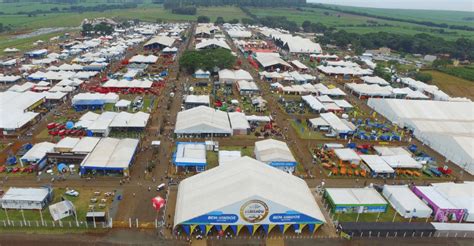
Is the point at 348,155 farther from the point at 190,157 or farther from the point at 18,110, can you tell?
the point at 18,110

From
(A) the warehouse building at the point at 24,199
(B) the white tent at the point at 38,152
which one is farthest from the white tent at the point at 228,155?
(B) the white tent at the point at 38,152

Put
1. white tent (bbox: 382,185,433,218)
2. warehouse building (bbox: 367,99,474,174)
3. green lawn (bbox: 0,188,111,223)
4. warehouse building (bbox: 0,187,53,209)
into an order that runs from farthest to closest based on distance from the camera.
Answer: warehouse building (bbox: 367,99,474,174) < white tent (bbox: 382,185,433,218) < warehouse building (bbox: 0,187,53,209) < green lawn (bbox: 0,188,111,223)

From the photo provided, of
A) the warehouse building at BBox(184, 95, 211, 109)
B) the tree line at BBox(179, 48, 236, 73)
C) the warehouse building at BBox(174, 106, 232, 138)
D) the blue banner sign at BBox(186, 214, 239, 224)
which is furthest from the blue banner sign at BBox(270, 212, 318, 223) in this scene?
the tree line at BBox(179, 48, 236, 73)

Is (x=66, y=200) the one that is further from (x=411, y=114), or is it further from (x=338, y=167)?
(x=411, y=114)

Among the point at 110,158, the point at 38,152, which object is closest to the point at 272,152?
the point at 110,158

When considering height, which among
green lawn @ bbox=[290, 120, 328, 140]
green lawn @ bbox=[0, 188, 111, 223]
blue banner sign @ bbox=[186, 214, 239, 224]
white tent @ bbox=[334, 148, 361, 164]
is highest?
blue banner sign @ bbox=[186, 214, 239, 224]

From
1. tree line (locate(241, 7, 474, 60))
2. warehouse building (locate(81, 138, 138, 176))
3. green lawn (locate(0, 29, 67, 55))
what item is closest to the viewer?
warehouse building (locate(81, 138, 138, 176))

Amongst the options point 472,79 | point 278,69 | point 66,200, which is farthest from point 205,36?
point 66,200

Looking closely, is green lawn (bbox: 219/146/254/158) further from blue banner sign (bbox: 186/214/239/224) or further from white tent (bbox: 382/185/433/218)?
white tent (bbox: 382/185/433/218)
